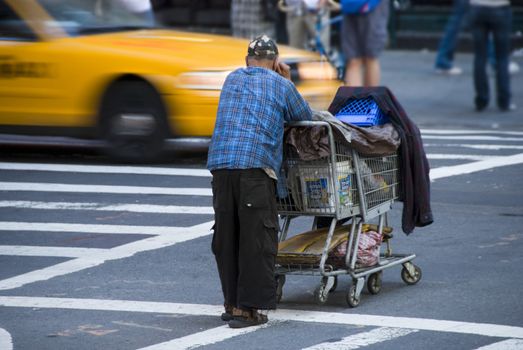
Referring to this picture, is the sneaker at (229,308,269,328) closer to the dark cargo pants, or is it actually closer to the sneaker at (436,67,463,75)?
the dark cargo pants

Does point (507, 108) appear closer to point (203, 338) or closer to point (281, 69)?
point (281, 69)

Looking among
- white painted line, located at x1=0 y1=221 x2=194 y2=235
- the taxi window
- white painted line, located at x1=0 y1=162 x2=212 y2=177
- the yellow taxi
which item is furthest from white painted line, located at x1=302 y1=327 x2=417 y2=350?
the taxi window

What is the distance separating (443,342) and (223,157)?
1557 millimetres

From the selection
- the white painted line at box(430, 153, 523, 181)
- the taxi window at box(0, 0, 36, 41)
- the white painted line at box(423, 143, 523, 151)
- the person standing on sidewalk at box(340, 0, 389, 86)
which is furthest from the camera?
the person standing on sidewalk at box(340, 0, 389, 86)

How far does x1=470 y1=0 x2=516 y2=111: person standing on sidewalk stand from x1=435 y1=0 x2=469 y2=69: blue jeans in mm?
2582

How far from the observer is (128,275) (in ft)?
27.1

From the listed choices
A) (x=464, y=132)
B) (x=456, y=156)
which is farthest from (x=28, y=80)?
(x=464, y=132)

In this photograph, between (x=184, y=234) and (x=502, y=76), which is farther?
(x=502, y=76)

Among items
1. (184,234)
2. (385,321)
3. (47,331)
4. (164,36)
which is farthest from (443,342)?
(164,36)

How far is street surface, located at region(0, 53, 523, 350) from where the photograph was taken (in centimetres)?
678

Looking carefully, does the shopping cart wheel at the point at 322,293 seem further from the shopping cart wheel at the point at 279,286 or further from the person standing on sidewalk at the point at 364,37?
the person standing on sidewalk at the point at 364,37

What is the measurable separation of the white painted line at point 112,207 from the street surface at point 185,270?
0.02 meters

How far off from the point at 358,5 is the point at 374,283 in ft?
29.9

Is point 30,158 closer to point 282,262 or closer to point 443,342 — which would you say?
point 282,262
